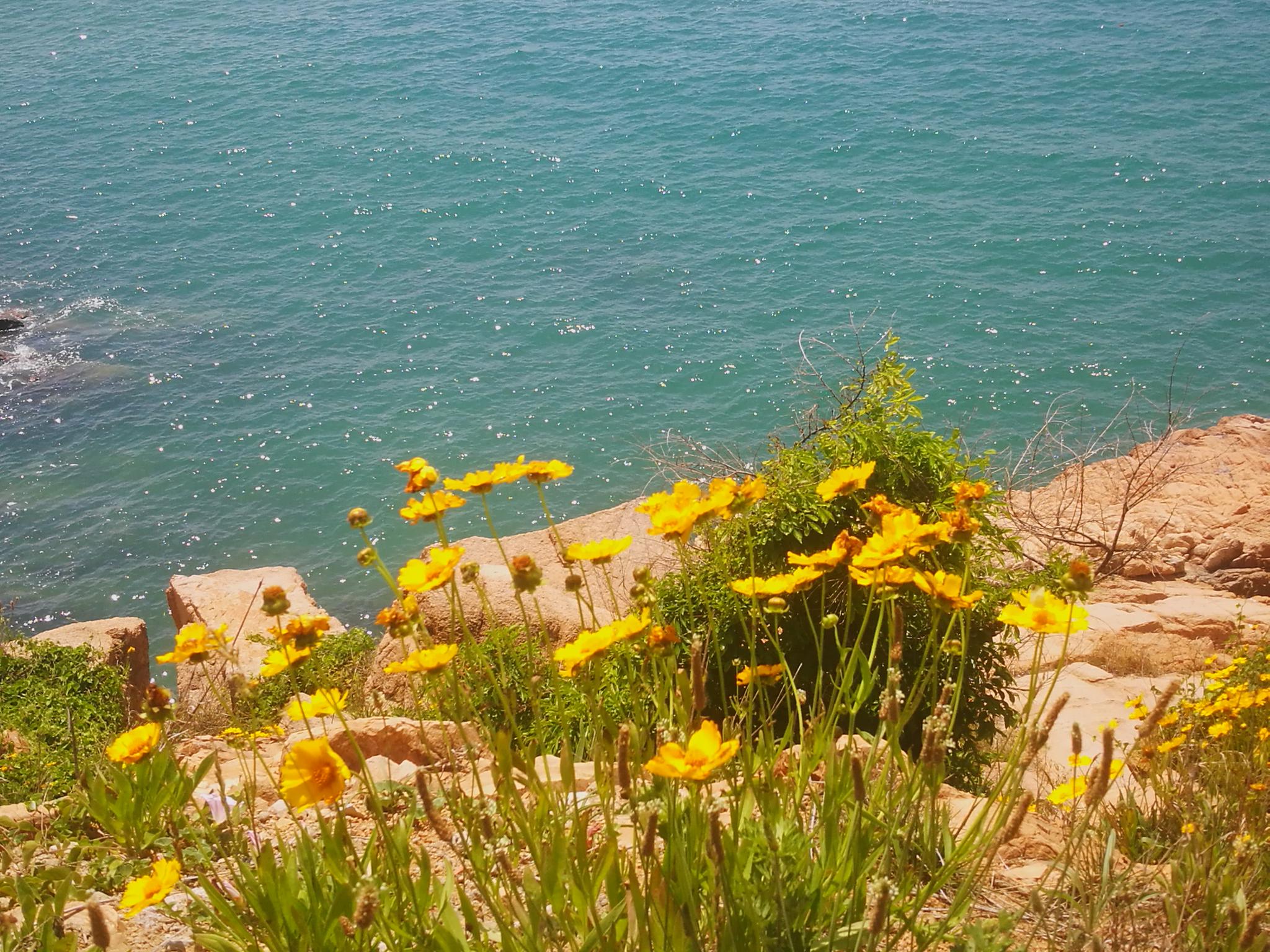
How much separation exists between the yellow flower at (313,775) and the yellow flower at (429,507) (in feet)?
1.76

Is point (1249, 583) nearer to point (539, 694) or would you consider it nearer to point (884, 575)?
point (539, 694)

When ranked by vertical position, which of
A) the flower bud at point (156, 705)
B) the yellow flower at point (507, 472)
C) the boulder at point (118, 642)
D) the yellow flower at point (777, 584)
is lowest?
the boulder at point (118, 642)

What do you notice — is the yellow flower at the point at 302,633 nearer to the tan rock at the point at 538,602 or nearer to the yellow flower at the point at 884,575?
the yellow flower at the point at 884,575

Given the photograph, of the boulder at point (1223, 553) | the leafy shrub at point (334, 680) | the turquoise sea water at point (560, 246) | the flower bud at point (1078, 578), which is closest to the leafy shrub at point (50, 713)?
the leafy shrub at point (334, 680)

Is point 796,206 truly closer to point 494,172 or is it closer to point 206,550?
point 494,172

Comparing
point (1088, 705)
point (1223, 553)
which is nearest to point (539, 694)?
point (1088, 705)

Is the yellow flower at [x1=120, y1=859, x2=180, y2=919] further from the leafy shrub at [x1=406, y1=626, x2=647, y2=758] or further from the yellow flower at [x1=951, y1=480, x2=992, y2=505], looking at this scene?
the yellow flower at [x1=951, y1=480, x2=992, y2=505]

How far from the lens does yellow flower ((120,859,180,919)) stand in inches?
77.8

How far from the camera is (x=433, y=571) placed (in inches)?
84.5

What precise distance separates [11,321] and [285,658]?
16.1m

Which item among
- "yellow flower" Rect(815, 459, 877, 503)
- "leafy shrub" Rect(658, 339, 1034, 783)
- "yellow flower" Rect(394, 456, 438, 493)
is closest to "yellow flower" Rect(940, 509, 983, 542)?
"yellow flower" Rect(815, 459, 877, 503)

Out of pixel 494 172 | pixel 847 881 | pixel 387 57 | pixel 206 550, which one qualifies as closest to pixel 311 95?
pixel 387 57

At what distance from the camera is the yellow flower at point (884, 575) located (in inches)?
83.5

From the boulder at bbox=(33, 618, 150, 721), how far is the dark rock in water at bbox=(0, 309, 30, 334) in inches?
383
